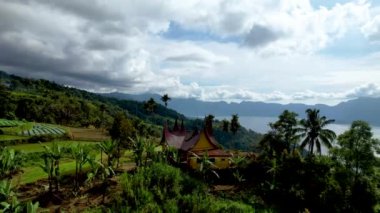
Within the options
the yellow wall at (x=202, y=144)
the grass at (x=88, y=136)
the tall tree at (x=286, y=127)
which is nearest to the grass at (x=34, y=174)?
the yellow wall at (x=202, y=144)

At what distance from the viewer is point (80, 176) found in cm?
3023

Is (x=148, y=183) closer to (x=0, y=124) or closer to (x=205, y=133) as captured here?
(x=0, y=124)

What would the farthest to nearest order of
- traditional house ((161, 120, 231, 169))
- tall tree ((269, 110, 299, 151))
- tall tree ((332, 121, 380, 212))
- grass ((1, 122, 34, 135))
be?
tall tree ((269, 110, 299, 151)), tall tree ((332, 121, 380, 212)), traditional house ((161, 120, 231, 169)), grass ((1, 122, 34, 135))

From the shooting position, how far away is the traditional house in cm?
4669

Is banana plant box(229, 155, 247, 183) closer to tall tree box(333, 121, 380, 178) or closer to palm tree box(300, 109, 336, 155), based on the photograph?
tall tree box(333, 121, 380, 178)

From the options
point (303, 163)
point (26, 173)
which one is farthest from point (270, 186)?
point (26, 173)

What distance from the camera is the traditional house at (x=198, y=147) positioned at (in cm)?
4669

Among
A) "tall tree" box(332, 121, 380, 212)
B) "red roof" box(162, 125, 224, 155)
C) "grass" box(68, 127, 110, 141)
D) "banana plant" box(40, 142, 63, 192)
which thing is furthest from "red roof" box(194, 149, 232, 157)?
"grass" box(68, 127, 110, 141)

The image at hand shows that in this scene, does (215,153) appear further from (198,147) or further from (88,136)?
(88,136)

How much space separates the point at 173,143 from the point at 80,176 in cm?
2154

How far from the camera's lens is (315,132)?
6625cm

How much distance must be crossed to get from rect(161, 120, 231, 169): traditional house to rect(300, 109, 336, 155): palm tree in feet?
74.4

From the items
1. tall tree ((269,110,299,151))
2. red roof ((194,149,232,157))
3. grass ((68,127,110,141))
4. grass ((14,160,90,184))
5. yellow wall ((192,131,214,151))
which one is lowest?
grass ((68,127,110,141))

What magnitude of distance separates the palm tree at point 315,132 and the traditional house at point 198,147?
2268cm
